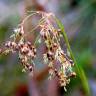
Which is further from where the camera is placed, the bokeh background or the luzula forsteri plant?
the bokeh background

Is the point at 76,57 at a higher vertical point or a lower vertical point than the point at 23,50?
higher

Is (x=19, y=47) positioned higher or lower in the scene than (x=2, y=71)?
lower

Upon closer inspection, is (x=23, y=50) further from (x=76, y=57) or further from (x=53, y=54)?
(x=76, y=57)

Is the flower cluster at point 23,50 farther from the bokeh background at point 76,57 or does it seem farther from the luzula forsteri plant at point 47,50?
the bokeh background at point 76,57

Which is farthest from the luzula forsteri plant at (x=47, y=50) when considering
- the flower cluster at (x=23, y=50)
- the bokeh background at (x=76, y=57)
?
the bokeh background at (x=76, y=57)

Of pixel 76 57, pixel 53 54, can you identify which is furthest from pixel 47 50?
pixel 76 57

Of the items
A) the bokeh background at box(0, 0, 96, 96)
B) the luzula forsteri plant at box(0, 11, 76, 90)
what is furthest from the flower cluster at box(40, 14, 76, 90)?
the bokeh background at box(0, 0, 96, 96)

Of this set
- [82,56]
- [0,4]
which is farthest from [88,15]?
[0,4]

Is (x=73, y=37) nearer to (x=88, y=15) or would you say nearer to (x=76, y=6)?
(x=88, y=15)

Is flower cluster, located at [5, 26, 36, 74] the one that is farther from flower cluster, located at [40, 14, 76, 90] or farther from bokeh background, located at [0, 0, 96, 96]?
bokeh background, located at [0, 0, 96, 96]

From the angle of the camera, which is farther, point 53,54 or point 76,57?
point 76,57

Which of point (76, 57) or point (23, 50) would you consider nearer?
point (23, 50)
